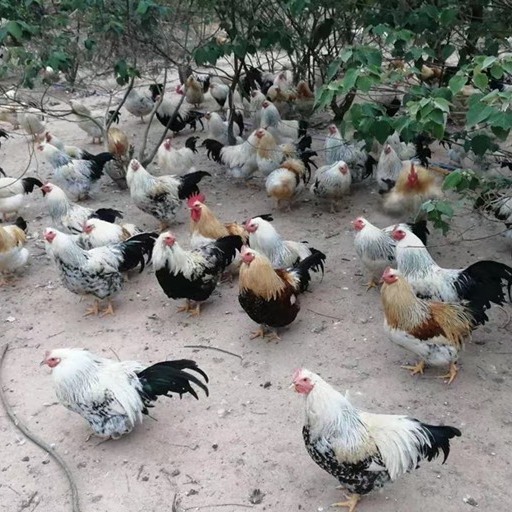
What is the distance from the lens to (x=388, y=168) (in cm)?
721

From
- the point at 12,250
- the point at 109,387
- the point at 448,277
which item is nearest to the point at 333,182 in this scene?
the point at 448,277

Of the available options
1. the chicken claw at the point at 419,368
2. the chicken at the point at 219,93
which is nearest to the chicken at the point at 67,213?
the chicken claw at the point at 419,368

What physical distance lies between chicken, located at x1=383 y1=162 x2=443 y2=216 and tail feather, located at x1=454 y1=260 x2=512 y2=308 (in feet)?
5.58

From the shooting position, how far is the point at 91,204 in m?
8.51

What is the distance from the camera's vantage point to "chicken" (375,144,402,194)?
7.19 m

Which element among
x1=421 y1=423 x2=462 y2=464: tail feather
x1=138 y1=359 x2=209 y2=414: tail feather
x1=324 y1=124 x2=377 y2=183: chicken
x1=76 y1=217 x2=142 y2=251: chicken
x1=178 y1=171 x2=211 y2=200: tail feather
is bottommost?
x1=76 y1=217 x2=142 y2=251: chicken

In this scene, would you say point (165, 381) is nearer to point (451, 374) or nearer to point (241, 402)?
point (241, 402)

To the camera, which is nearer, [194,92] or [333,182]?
[333,182]

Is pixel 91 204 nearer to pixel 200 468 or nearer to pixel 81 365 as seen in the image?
pixel 81 365

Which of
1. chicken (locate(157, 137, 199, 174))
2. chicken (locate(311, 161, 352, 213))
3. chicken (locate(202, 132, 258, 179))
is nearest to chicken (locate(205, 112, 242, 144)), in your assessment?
chicken (locate(202, 132, 258, 179))

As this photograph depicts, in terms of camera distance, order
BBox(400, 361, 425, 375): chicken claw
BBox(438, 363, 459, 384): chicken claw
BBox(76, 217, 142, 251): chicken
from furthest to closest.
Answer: BBox(76, 217, 142, 251): chicken → BBox(400, 361, 425, 375): chicken claw → BBox(438, 363, 459, 384): chicken claw

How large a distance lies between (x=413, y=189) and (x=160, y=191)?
298 centimetres

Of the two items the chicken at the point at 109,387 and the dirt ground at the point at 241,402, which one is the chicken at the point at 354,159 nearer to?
the dirt ground at the point at 241,402

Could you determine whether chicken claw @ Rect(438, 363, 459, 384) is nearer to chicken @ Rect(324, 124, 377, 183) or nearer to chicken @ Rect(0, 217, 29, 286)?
chicken @ Rect(324, 124, 377, 183)
